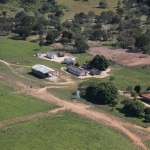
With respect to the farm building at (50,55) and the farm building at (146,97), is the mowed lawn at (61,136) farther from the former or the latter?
the farm building at (50,55)

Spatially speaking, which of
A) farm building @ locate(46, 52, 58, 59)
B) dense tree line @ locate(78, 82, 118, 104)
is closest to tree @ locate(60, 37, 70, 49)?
farm building @ locate(46, 52, 58, 59)

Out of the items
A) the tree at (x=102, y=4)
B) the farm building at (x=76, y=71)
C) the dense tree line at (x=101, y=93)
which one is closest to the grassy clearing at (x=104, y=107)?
the dense tree line at (x=101, y=93)

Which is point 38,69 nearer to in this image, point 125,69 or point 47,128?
point 125,69

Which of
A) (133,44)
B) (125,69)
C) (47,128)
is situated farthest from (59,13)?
(47,128)

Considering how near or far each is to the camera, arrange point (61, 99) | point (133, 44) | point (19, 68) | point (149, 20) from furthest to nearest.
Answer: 1. point (149, 20)
2. point (133, 44)
3. point (19, 68)
4. point (61, 99)

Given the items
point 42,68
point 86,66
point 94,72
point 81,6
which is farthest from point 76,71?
point 81,6

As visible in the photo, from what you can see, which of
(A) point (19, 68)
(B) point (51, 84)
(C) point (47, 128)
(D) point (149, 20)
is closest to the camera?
(C) point (47, 128)
